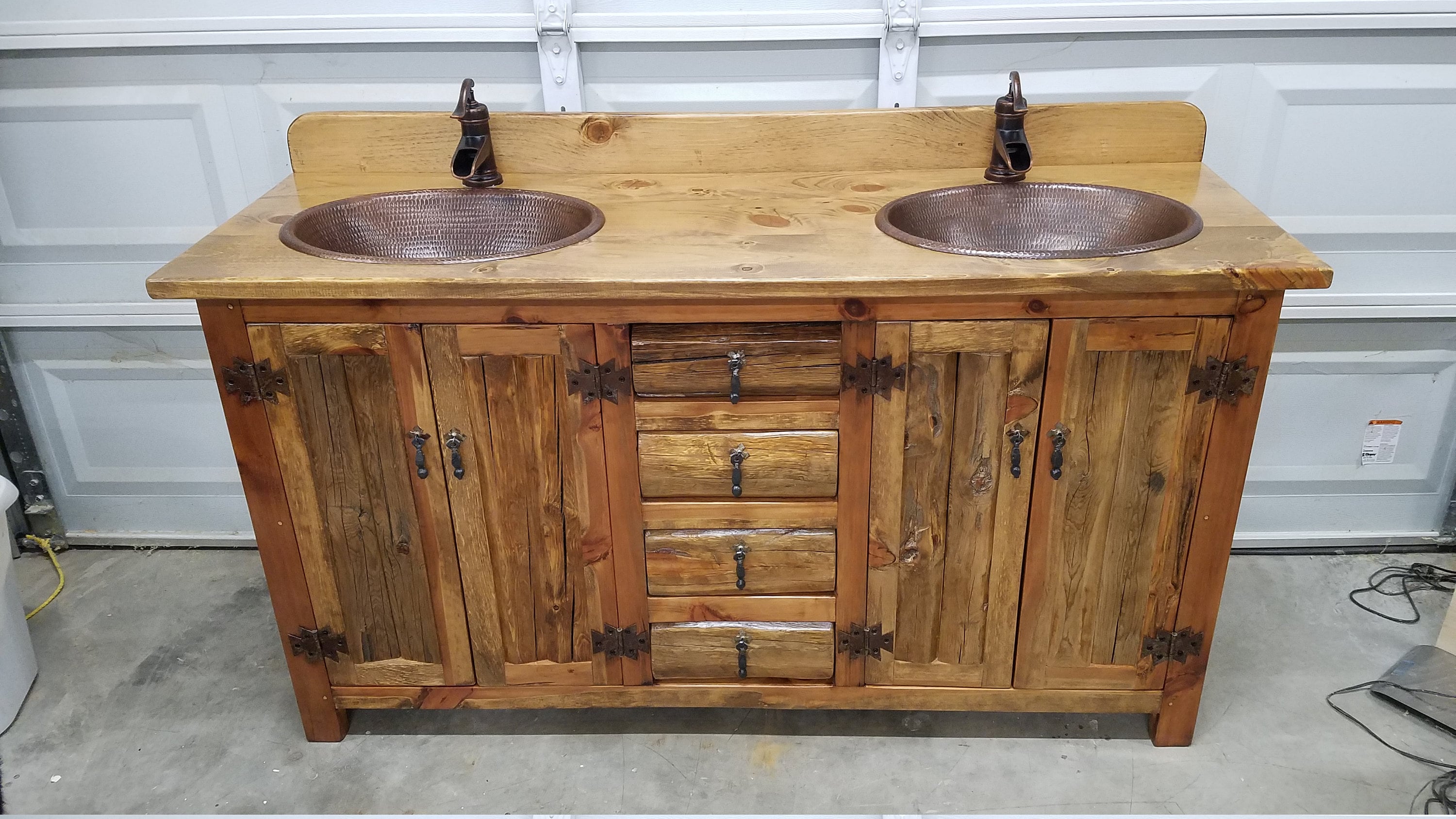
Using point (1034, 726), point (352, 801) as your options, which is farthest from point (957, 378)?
point (352, 801)

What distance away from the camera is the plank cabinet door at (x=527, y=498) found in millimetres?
1771

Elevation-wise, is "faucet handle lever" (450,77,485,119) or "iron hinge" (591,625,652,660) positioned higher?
"faucet handle lever" (450,77,485,119)

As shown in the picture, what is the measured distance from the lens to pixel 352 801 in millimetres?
2012

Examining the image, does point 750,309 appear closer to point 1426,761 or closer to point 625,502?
point 625,502

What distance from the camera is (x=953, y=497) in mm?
1876

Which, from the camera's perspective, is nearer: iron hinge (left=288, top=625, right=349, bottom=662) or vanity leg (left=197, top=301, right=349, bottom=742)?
vanity leg (left=197, top=301, right=349, bottom=742)

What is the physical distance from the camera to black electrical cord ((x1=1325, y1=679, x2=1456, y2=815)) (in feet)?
6.39

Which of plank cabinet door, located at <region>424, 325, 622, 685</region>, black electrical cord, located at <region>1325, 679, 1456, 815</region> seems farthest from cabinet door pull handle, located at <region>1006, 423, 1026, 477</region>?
black electrical cord, located at <region>1325, 679, 1456, 815</region>

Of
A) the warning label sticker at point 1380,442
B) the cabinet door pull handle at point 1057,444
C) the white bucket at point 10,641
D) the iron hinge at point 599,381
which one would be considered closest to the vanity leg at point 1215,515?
the cabinet door pull handle at point 1057,444

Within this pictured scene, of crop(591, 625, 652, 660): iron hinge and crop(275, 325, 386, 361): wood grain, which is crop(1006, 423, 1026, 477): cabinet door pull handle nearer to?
crop(591, 625, 652, 660): iron hinge

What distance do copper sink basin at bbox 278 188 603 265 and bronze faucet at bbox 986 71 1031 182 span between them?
2.71 ft

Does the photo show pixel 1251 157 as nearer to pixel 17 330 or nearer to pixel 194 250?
pixel 194 250

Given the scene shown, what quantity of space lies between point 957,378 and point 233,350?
4.07 ft

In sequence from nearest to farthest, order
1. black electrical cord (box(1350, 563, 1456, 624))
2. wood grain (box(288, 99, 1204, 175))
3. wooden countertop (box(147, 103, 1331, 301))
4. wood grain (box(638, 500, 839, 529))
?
wooden countertop (box(147, 103, 1331, 301)) → wood grain (box(638, 500, 839, 529)) → wood grain (box(288, 99, 1204, 175)) → black electrical cord (box(1350, 563, 1456, 624))
